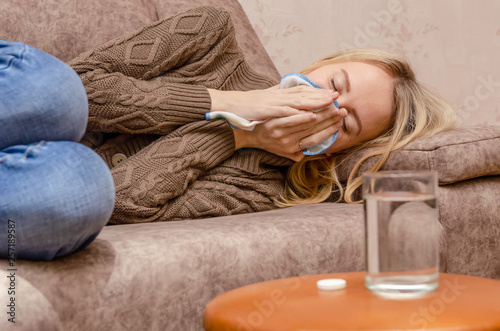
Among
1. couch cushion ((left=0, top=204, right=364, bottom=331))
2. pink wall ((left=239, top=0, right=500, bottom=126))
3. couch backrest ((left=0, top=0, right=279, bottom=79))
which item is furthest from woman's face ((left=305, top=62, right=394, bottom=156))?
pink wall ((left=239, top=0, right=500, bottom=126))

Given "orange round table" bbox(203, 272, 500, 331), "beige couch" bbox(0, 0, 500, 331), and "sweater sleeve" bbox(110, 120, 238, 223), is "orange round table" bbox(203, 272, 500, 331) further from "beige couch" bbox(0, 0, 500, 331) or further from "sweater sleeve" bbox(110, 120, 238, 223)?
"sweater sleeve" bbox(110, 120, 238, 223)

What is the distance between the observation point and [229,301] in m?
0.59

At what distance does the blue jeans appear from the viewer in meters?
0.61

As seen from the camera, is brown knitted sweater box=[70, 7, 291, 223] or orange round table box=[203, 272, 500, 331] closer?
orange round table box=[203, 272, 500, 331]

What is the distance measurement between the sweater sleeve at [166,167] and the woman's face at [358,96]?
0.90 feet

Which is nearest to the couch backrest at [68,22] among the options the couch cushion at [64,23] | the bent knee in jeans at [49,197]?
the couch cushion at [64,23]

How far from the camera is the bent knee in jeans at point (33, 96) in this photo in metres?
0.64

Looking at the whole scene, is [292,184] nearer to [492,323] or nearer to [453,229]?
[453,229]

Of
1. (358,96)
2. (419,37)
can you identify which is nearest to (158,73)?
(358,96)

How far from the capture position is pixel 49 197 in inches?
24.1

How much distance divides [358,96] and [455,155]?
0.26 metres

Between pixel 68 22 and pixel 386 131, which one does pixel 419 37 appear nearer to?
pixel 386 131

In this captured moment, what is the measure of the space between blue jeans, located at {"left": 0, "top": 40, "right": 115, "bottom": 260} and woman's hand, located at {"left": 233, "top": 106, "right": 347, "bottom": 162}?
64cm

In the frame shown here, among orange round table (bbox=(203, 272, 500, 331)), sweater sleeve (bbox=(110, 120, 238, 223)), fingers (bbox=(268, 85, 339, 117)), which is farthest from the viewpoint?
fingers (bbox=(268, 85, 339, 117))
